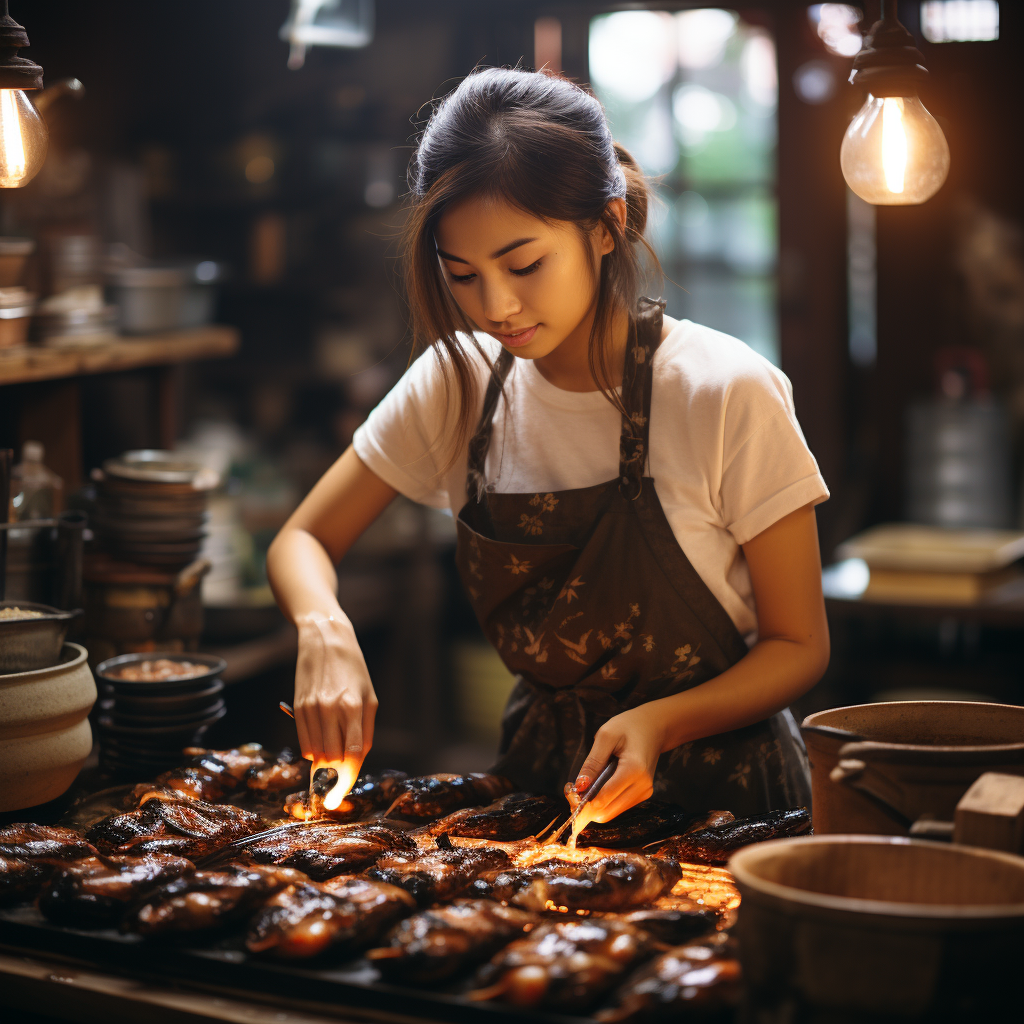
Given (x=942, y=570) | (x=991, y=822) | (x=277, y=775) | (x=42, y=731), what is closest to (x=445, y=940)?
(x=991, y=822)

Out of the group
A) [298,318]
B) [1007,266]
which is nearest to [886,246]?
[1007,266]

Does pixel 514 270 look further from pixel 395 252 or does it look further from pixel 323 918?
pixel 395 252

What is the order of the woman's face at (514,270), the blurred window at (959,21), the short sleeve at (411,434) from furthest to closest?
the blurred window at (959,21), the short sleeve at (411,434), the woman's face at (514,270)

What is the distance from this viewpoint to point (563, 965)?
1334 mm

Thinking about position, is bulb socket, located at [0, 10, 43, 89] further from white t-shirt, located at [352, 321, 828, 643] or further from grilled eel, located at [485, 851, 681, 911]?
grilled eel, located at [485, 851, 681, 911]

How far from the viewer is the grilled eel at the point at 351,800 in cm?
202

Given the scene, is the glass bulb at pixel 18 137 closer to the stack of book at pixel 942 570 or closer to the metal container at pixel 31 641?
the metal container at pixel 31 641

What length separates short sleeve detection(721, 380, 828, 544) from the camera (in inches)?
80.5

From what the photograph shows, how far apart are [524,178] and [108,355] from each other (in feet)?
5.79

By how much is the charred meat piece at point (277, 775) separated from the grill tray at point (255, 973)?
1.88 ft

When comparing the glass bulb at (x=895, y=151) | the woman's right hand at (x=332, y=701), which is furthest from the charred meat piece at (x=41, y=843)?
the glass bulb at (x=895, y=151)

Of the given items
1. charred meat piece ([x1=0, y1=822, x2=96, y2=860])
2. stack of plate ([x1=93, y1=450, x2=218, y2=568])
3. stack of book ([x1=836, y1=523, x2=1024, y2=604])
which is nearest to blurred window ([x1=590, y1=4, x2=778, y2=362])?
stack of book ([x1=836, y1=523, x2=1024, y2=604])

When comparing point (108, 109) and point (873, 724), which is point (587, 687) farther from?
point (108, 109)

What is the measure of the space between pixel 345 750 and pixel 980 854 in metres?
1.13
